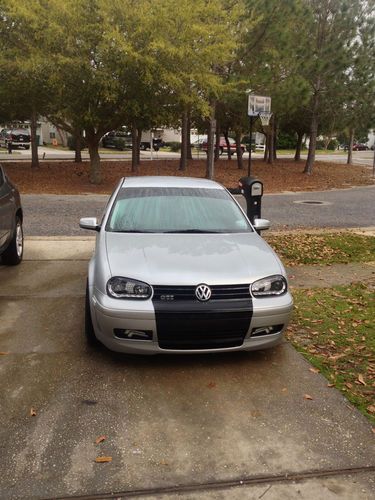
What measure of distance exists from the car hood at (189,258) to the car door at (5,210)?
2.21 metres

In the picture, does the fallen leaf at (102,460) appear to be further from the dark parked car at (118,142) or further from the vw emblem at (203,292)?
the dark parked car at (118,142)

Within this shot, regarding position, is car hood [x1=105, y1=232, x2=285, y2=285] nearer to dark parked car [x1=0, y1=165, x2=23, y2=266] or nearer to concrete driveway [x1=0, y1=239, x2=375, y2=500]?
concrete driveway [x1=0, y1=239, x2=375, y2=500]

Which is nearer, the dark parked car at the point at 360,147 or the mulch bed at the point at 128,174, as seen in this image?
the mulch bed at the point at 128,174

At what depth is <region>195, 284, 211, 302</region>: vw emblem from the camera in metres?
3.74

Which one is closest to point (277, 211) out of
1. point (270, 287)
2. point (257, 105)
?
point (257, 105)

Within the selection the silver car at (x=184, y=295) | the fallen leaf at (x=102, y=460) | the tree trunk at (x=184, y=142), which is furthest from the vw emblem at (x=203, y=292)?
the tree trunk at (x=184, y=142)

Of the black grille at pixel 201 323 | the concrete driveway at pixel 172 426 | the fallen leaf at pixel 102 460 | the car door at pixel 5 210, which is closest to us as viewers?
the concrete driveway at pixel 172 426

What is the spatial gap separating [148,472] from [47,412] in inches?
37.0

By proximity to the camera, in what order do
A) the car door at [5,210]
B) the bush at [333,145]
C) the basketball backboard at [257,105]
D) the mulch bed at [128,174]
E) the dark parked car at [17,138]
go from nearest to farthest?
the car door at [5,210] → the basketball backboard at [257,105] → the mulch bed at [128,174] → the dark parked car at [17,138] → the bush at [333,145]

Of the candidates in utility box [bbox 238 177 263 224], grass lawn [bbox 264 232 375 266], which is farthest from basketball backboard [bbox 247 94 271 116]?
utility box [bbox 238 177 263 224]

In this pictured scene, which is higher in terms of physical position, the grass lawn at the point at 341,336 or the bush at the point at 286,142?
the bush at the point at 286,142

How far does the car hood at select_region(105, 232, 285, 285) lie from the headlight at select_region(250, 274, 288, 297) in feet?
0.16

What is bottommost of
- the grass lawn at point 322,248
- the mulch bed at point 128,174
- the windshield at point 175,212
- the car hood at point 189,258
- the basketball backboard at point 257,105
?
the mulch bed at point 128,174

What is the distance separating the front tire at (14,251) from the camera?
6879 millimetres
